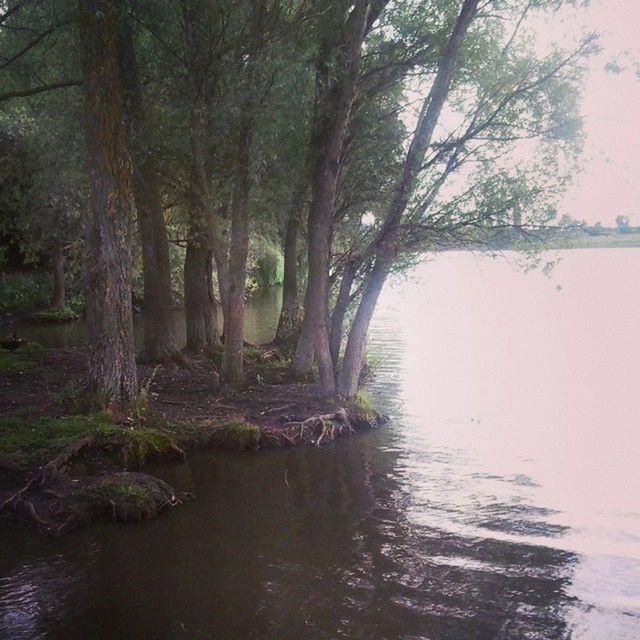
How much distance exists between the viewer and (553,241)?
14766 millimetres

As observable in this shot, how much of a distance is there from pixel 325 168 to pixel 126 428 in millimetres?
7157

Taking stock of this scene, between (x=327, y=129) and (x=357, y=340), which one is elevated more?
(x=327, y=129)

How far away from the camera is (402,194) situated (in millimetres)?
14039

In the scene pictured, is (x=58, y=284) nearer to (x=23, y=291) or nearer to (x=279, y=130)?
(x=23, y=291)

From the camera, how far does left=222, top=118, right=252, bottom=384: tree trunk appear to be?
14125 mm

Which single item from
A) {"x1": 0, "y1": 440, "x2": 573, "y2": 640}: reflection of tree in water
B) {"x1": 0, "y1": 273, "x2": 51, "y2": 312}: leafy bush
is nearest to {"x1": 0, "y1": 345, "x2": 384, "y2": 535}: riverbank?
{"x1": 0, "y1": 440, "x2": 573, "y2": 640}: reflection of tree in water

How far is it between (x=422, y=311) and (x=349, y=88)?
28688mm

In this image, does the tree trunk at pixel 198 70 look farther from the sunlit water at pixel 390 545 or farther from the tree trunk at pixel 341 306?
the sunlit water at pixel 390 545

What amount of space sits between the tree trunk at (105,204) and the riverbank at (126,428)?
1.07 metres

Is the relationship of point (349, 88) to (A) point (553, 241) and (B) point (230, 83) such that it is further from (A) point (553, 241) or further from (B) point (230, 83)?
(A) point (553, 241)

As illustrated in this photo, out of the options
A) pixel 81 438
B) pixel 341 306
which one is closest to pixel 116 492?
pixel 81 438

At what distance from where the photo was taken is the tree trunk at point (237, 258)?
46.3 feet

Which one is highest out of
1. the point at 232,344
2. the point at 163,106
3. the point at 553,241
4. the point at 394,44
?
the point at 394,44

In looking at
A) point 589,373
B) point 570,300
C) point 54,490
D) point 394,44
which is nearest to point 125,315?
point 54,490
